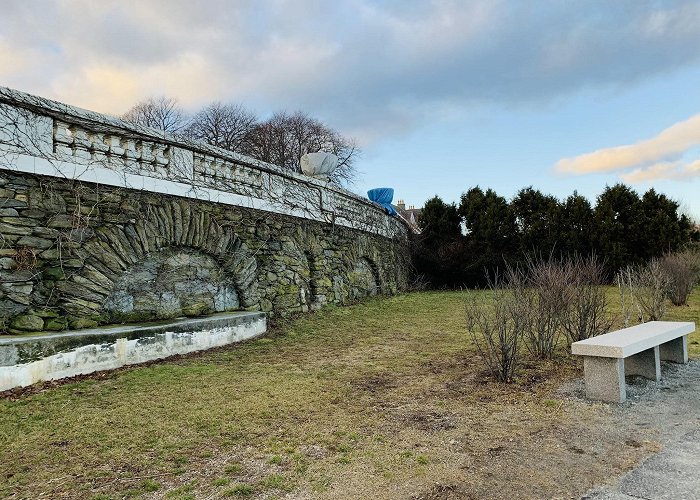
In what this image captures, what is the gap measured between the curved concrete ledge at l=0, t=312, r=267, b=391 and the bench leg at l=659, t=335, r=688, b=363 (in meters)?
5.28

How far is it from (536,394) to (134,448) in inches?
128

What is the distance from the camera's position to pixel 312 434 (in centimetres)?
343

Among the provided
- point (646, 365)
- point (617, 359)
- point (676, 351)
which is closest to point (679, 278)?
point (676, 351)

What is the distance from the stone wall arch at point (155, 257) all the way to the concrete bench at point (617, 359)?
15.9ft

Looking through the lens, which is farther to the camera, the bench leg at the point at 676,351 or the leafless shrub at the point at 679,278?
the leafless shrub at the point at 679,278

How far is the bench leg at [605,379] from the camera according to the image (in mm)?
4035

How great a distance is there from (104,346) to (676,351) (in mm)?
6182

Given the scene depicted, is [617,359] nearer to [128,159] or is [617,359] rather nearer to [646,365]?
[646,365]

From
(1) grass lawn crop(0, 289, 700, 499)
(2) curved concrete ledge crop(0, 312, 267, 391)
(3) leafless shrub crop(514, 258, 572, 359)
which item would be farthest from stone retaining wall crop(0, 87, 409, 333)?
(3) leafless shrub crop(514, 258, 572, 359)

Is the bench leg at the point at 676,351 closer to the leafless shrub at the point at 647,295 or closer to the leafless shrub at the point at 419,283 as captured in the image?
the leafless shrub at the point at 647,295

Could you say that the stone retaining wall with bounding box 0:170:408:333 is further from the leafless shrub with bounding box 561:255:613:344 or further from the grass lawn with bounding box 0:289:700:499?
the leafless shrub with bounding box 561:255:613:344

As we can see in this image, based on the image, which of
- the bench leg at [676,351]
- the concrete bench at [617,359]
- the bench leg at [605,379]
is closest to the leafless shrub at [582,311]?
the bench leg at [676,351]

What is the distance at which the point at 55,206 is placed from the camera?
16.8ft

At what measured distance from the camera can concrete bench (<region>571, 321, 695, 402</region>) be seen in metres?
4.04
